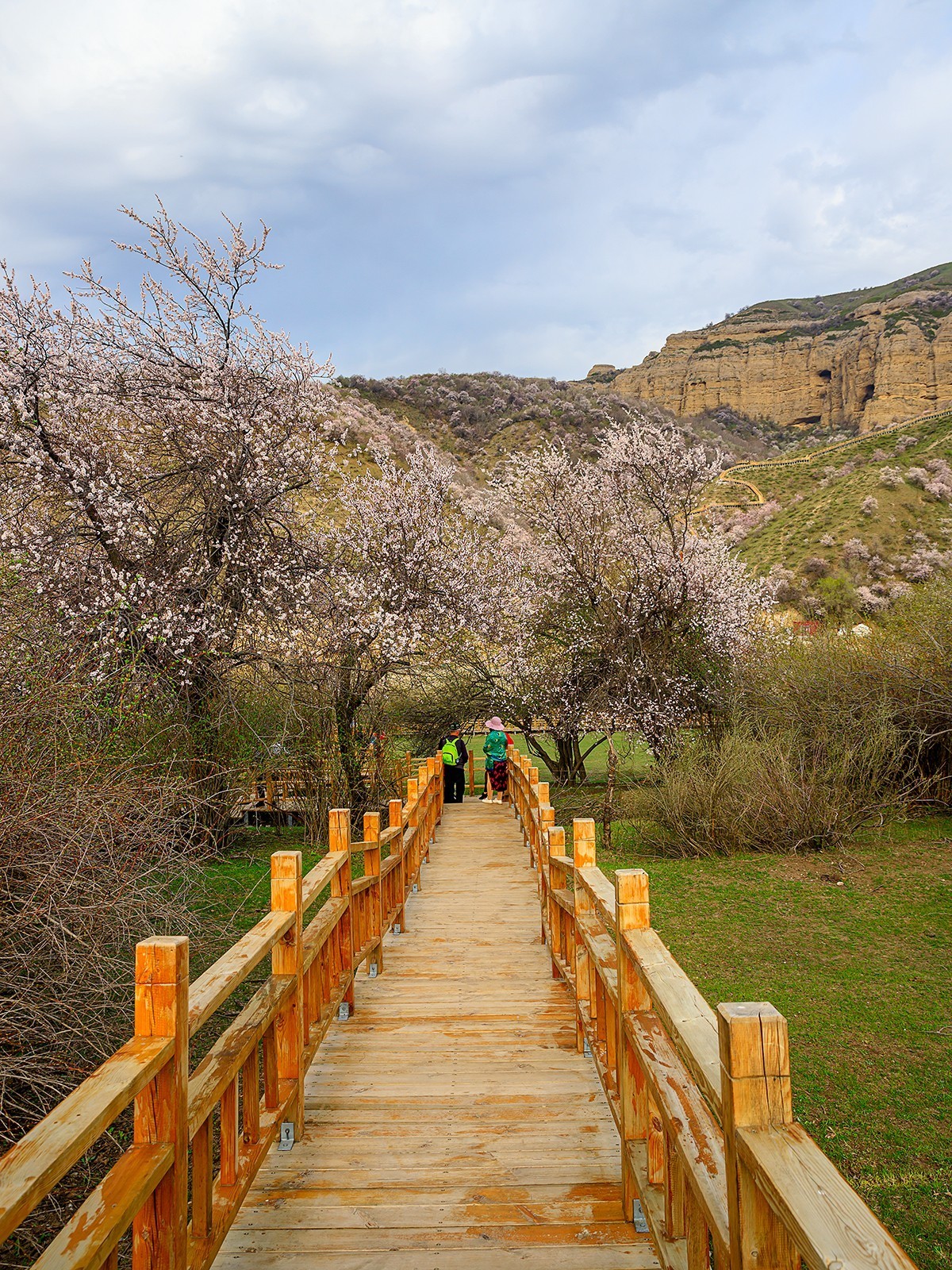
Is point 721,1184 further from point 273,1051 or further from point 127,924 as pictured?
point 127,924

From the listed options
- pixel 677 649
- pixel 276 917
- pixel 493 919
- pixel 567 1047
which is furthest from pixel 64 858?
pixel 677 649

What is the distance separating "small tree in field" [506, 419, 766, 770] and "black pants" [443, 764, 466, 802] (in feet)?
7.57

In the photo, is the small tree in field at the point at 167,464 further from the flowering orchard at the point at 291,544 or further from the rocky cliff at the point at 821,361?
the rocky cliff at the point at 821,361

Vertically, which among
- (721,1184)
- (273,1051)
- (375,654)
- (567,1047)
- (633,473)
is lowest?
(567,1047)

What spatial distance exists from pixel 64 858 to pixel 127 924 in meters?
0.55

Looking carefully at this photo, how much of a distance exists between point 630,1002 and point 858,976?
4.85 m

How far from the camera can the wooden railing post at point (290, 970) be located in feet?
11.6

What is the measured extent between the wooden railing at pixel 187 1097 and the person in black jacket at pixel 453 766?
11.4 meters

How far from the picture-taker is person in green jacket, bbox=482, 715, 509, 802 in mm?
16094

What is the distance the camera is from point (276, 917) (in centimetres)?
347

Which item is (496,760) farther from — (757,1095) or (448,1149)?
(757,1095)

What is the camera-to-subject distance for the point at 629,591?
15086mm

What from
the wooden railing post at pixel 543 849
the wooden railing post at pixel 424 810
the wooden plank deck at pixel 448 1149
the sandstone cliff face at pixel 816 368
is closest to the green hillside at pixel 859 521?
the wooden railing post at pixel 424 810

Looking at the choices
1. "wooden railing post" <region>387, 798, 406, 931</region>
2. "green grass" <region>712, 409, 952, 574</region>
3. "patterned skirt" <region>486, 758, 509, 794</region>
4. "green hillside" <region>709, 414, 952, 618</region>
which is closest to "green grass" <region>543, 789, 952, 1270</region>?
"wooden railing post" <region>387, 798, 406, 931</region>
